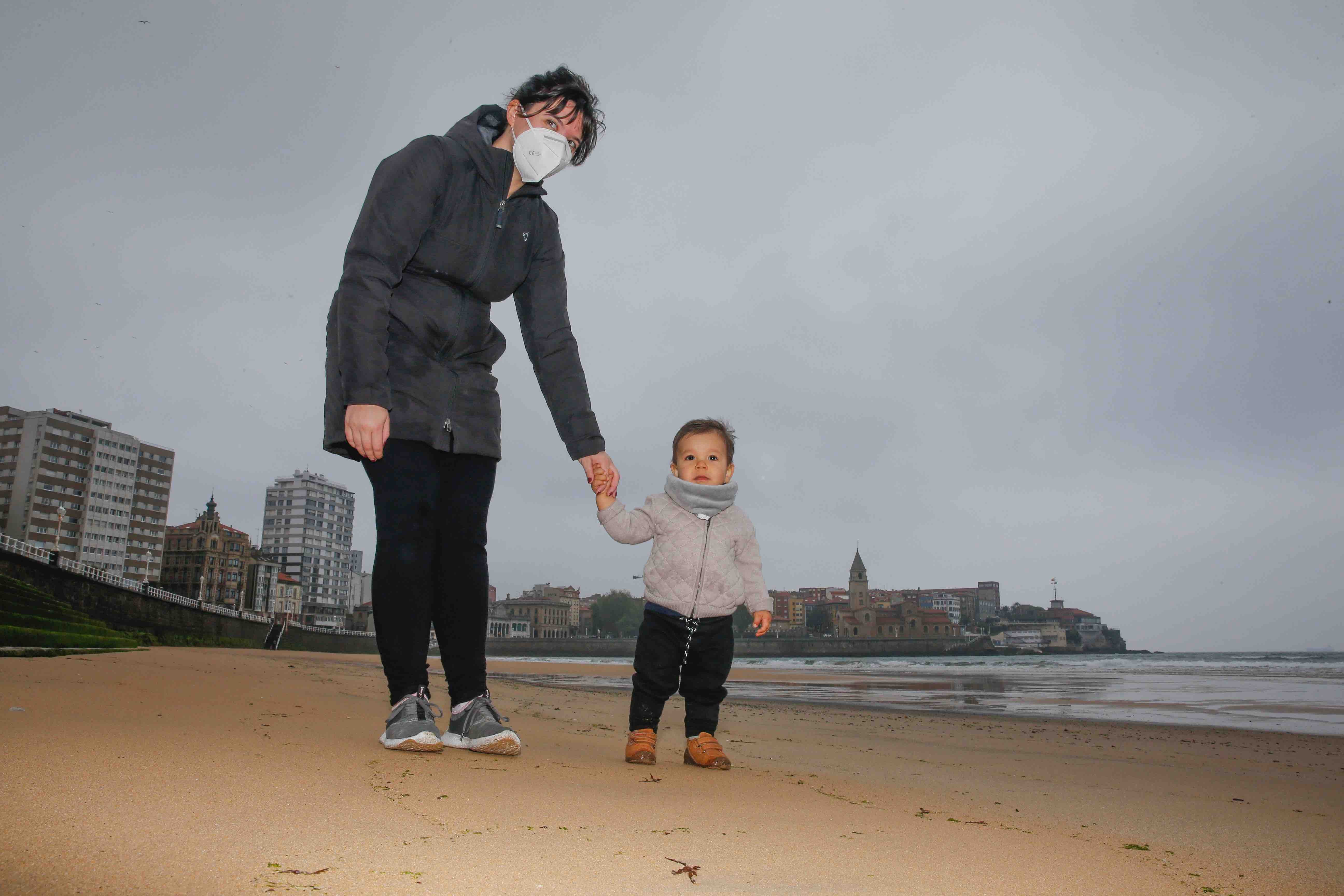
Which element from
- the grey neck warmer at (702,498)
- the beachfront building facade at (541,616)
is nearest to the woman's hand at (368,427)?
the grey neck warmer at (702,498)

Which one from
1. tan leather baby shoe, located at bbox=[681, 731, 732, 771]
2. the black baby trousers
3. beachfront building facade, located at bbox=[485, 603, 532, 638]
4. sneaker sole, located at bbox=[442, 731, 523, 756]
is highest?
the black baby trousers

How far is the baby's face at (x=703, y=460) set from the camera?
9.61 ft

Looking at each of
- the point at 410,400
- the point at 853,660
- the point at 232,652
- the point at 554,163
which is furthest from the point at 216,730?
the point at 853,660

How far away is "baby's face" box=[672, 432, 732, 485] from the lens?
2930mm

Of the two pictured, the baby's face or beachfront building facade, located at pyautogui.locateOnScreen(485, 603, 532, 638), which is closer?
the baby's face

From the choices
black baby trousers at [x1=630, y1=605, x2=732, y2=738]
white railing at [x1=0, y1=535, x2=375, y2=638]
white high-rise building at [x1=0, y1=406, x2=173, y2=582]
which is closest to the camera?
black baby trousers at [x1=630, y1=605, x2=732, y2=738]

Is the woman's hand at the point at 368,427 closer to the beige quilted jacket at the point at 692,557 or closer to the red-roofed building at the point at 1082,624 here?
the beige quilted jacket at the point at 692,557

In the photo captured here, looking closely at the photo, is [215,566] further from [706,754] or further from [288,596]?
[706,754]

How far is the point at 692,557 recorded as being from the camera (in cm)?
279

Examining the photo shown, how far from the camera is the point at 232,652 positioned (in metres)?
17.0

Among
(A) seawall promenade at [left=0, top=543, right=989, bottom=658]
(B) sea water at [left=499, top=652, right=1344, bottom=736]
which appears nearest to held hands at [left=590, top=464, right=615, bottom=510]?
(A) seawall promenade at [left=0, top=543, right=989, bottom=658]

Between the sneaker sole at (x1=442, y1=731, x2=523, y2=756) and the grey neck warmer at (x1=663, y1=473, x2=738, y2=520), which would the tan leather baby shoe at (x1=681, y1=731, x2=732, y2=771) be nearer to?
the sneaker sole at (x1=442, y1=731, x2=523, y2=756)

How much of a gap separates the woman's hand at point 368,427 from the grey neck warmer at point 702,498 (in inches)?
44.7

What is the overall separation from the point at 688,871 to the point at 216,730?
5.04ft
